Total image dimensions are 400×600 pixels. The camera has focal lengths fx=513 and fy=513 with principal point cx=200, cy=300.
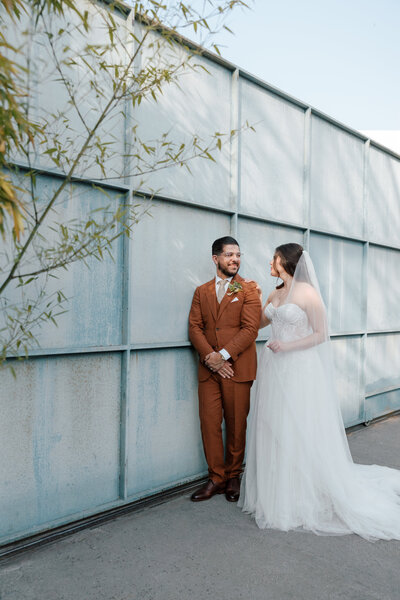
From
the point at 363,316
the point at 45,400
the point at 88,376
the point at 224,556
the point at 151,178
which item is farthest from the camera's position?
the point at 363,316

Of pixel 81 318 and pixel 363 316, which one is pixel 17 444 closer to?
pixel 81 318

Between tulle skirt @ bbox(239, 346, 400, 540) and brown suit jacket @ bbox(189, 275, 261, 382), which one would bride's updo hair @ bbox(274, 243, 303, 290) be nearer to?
brown suit jacket @ bbox(189, 275, 261, 382)

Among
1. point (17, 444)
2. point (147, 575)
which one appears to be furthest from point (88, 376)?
point (147, 575)

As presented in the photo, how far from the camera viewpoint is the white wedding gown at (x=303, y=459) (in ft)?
9.92

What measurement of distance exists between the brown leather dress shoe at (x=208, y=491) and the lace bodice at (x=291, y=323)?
108cm

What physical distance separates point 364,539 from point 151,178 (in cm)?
251

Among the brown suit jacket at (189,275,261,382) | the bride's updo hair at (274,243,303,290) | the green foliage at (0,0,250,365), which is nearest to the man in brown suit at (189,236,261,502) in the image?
the brown suit jacket at (189,275,261,382)

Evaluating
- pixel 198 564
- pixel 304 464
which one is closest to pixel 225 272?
pixel 304 464

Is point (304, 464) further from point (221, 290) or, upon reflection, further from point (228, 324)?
point (221, 290)

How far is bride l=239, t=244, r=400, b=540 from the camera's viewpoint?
9.96 ft

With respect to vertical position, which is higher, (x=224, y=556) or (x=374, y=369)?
(x=374, y=369)

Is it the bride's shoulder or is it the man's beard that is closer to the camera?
the bride's shoulder

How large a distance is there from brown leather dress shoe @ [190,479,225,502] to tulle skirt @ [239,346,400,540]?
207 millimetres

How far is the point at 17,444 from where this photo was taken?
2.69 m
